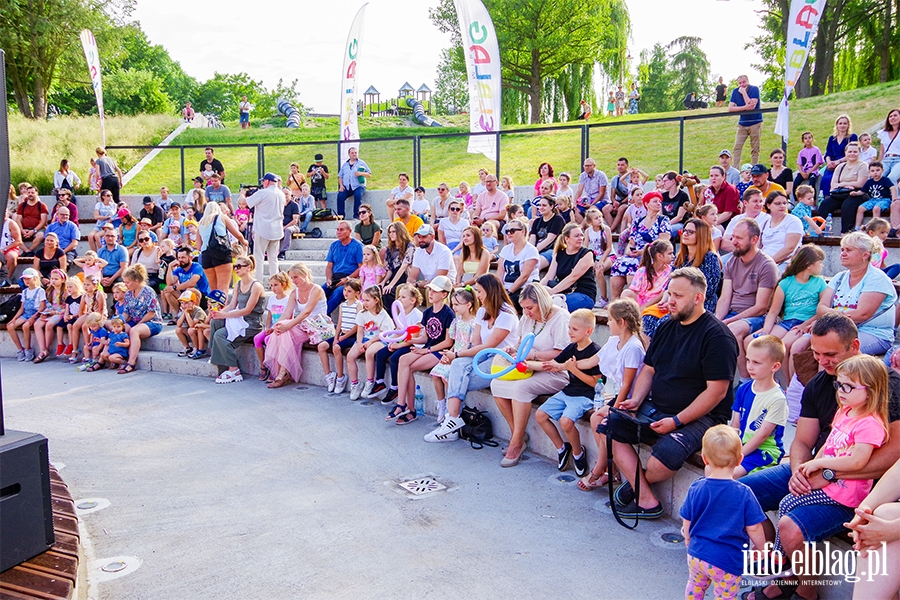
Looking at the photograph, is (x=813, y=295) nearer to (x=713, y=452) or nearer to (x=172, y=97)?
(x=713, y=452)

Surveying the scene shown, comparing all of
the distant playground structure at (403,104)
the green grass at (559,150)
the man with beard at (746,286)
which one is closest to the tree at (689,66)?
the distant playground structure at (403,104)

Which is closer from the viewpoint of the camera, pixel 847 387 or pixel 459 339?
pixel 847 387

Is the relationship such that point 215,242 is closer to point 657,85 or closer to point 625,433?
point 625,433

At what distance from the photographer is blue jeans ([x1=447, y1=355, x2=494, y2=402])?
6426 mm

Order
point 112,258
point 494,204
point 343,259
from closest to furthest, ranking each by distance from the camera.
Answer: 1. point 343,259
2. point 494,204
3. point 112,258

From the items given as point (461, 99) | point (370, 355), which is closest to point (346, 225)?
point (370, 355)

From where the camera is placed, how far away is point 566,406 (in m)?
5.44

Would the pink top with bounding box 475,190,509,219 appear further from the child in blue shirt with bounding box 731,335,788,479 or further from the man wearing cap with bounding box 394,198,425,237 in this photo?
the child in blue shirt with bounding box 731,335,788,479

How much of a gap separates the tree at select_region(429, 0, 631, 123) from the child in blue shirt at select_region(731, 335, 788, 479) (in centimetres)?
3250

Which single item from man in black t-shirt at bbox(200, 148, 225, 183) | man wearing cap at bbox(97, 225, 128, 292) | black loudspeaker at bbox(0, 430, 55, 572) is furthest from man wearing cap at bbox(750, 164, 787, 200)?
man in black t-shirt at bbox(200, 148, 225, 183)

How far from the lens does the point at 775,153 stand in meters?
9.98

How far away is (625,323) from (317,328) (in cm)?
451

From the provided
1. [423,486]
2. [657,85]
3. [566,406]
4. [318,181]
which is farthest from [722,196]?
[657,85]

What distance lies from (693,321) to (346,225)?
19.7ft
